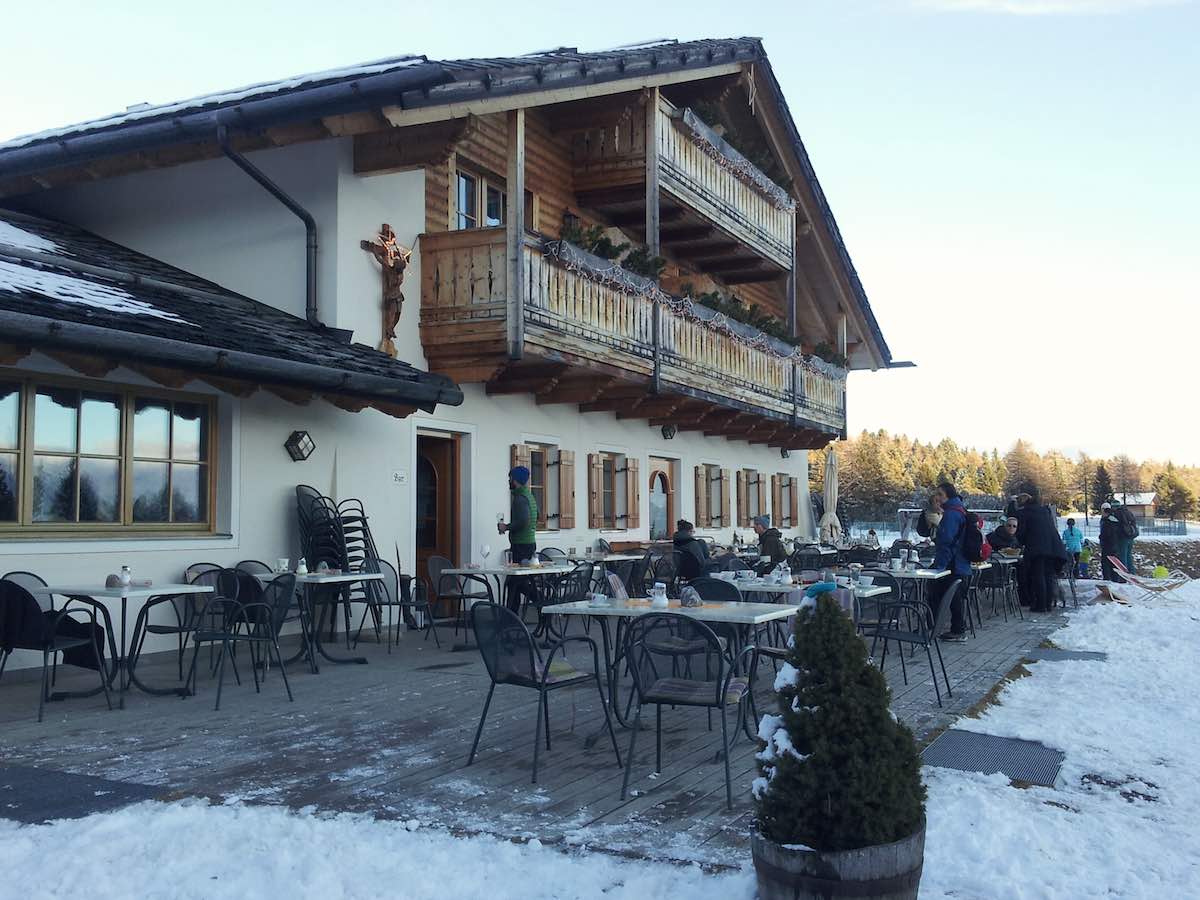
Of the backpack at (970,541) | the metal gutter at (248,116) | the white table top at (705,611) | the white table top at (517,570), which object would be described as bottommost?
the white table top at (705,611)

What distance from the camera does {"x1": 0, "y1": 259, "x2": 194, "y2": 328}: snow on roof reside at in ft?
27.1

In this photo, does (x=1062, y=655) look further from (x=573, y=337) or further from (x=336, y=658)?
(x=336, y=658)

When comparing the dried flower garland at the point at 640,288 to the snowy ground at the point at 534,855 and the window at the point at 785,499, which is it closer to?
the window at the point at 785,499

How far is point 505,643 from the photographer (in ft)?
18.7

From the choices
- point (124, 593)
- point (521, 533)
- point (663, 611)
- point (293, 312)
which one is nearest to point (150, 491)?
point (293, 312)

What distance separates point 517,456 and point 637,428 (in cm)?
372

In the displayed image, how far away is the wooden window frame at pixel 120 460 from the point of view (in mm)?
8492

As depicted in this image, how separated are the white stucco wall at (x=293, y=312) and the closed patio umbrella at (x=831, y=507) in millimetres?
10148

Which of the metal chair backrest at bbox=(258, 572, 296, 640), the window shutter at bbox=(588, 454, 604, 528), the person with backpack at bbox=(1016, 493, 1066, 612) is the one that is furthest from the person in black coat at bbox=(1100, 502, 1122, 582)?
the metal chair backrest at bbox=(258, 572, 296, 640)

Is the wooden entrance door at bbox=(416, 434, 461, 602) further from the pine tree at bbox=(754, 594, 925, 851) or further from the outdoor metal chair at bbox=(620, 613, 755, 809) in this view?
the pine tree at bbox=(754, 594, 925, 851)

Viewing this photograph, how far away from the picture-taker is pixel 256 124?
33.7 ft

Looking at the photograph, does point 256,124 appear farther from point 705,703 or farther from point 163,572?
point 705,703

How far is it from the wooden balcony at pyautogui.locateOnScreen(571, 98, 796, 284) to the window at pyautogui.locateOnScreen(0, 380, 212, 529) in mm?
7241

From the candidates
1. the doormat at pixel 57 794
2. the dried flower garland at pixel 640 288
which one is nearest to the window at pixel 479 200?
the dried flower garland at pixel 640 288
